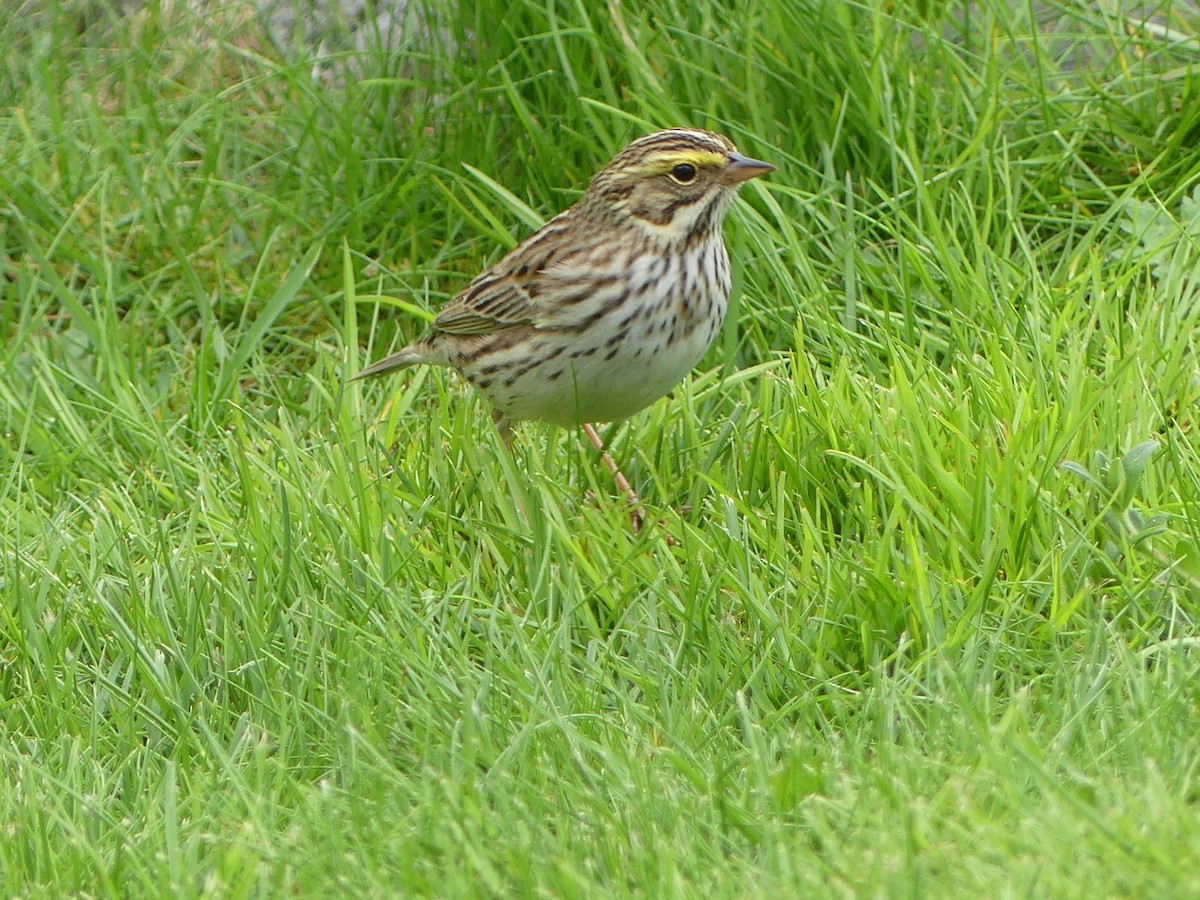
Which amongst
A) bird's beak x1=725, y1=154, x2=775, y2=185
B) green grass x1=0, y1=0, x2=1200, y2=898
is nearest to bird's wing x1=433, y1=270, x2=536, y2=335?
green grass x1=0, y1=0, x2=1200, y2=898

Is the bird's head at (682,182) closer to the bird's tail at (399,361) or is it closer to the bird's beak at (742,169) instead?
the bird's beak at (742,169)

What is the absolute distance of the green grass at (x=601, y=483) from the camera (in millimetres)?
3590

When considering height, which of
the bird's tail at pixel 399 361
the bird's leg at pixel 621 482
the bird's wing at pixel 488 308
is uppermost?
the bird's wing at pixel 488 308

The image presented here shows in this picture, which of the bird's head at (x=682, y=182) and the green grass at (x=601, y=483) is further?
the bird's head at (x=682, y=182)

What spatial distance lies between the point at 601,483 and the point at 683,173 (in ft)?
3.12

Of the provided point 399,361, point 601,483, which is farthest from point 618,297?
point 399,361

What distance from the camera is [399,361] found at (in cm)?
610

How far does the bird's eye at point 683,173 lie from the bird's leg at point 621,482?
77 cm

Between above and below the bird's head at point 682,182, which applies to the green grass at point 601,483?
below

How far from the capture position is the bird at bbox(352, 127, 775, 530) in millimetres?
5195

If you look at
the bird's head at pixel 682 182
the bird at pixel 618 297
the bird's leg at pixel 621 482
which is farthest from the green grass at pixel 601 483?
the bird's head at pixel 682 182

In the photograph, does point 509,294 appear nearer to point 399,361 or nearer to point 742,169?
point 399,361

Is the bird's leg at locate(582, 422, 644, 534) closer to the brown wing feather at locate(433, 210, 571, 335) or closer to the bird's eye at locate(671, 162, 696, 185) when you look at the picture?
→ the brown wing feather at locate(433, 210, 571, 335)

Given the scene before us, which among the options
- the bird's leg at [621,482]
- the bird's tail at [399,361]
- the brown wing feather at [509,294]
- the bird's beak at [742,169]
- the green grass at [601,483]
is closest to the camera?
the green grass at [601,483]
